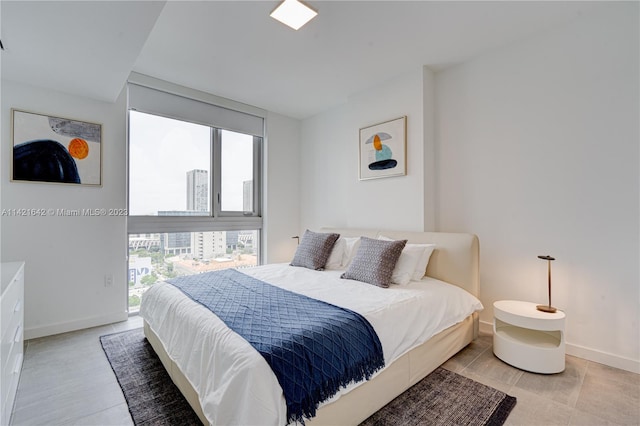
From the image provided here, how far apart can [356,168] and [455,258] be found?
1.77 meters

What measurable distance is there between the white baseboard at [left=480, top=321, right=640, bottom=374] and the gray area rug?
108 centimetres

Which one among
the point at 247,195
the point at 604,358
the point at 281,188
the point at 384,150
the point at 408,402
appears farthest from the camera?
the point at 281,188

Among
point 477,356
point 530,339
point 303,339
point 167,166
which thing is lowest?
point 477,356

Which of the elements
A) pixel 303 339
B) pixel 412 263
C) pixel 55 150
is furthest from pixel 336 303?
A: pixel 55 150

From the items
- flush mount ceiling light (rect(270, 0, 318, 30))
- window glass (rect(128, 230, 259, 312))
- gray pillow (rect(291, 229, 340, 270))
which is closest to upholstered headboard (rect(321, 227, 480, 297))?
gray pillow (rect(291, 229, 340, 270))

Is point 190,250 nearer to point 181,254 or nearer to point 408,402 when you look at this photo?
point 181,254

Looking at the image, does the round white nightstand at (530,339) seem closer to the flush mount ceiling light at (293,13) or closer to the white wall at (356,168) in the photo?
the white wall at (356,168)

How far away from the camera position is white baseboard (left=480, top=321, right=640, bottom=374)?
7.06 feet

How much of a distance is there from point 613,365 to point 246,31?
13.3ft

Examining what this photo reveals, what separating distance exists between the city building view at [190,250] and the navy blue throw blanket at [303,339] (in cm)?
180

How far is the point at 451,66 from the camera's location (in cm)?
314

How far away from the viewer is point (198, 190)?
12.9 feet

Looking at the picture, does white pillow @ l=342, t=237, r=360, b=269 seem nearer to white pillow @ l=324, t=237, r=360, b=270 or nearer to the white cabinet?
white pillow @ l=324, t=237, r=360, b=270

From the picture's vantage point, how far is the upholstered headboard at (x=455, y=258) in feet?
8.45
